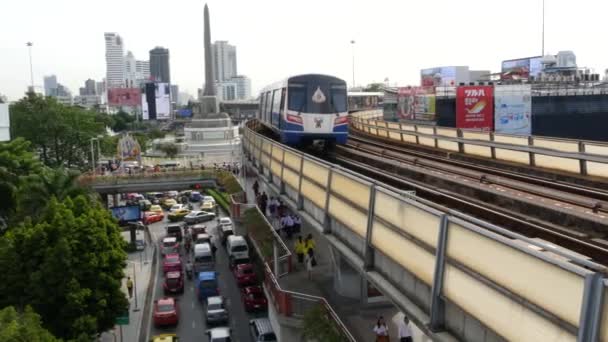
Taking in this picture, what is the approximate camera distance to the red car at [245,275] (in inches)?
1094

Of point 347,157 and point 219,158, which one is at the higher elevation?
point 347,157

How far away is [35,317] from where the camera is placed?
14586mm

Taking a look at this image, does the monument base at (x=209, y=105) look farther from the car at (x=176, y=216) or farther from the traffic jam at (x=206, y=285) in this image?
the traffic jam at (x=206, y=285)

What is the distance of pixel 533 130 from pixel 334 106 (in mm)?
30292

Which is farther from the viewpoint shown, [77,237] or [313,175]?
[77,237]

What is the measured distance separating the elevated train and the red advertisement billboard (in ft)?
69.2

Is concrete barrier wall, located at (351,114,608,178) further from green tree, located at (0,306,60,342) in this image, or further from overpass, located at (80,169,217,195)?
overpass, located at (80,169,217,195)

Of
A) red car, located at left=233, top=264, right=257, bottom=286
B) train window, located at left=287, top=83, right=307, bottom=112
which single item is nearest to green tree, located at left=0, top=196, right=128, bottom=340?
train window, located at left=287, top=83, right=307, bottom=112

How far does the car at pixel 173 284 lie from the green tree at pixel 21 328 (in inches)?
507

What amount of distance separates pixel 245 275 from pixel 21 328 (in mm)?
15045

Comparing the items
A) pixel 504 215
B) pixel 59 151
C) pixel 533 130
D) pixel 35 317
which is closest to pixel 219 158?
pixel 59 151

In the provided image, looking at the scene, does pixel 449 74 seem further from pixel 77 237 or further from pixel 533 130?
pixel 77 237

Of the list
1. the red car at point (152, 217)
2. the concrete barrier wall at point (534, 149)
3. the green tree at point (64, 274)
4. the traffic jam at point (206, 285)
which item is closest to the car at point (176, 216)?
the traffic jam at point (206, 285)

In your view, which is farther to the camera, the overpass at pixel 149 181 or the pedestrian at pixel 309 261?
the overpass at pixel 149 181
